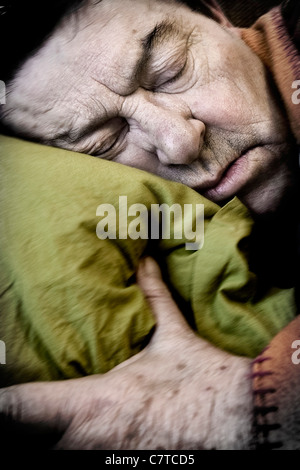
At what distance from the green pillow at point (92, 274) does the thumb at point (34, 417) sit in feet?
0.20

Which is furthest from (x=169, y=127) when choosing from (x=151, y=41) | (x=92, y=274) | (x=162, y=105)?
(x=92, y=274)

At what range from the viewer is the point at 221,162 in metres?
0.79

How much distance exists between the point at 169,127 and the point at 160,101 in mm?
83

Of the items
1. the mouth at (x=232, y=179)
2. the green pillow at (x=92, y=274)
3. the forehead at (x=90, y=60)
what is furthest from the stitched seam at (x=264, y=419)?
the forehead at (x=90, y=60)

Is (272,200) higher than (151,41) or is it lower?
lower

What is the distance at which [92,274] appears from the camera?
636mm

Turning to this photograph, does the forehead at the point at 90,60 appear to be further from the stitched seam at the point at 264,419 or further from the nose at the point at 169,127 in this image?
the stitched seam at the point at 264,419

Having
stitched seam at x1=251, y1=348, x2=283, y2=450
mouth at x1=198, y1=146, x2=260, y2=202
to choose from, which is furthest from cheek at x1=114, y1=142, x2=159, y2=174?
stitched seam at x1=251, y1=348, x2=283, y2=450

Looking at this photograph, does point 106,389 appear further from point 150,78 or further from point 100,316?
point 150,78

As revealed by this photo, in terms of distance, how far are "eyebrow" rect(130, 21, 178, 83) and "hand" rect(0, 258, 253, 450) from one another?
0.49 metres

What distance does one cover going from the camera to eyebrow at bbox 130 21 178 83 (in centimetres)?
75

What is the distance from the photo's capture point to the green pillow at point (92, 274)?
0.62 metres

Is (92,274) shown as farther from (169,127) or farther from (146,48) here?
(146,48)

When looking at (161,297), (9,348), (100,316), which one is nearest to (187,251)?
(161,297)
